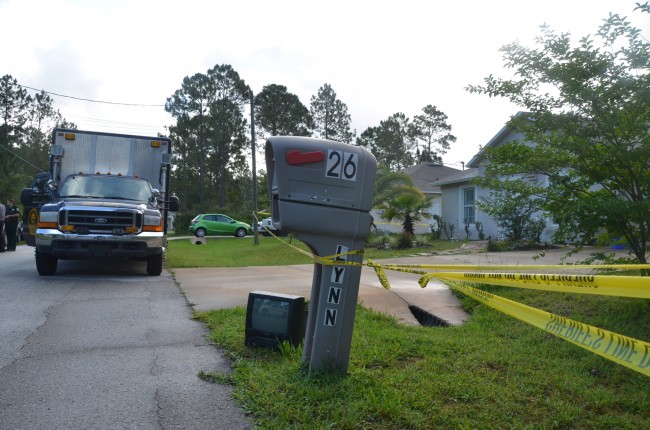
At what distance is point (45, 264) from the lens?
10500 millimetres

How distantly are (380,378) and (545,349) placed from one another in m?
1.81

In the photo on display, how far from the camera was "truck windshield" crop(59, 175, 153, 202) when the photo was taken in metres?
11.0

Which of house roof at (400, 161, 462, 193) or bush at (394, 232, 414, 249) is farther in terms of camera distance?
house roof at (400, 161, 462, 193)

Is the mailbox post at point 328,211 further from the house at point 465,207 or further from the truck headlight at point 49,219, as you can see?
the house at point 465,207

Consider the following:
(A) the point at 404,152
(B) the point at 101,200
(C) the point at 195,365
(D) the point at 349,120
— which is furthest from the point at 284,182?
(A) the point at 404,152

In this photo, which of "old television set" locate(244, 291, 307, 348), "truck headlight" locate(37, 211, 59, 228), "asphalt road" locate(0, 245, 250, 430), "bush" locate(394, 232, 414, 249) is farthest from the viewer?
"bush" locate(394, 232, 414, 249)

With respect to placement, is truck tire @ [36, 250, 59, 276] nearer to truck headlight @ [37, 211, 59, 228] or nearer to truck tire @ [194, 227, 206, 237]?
truck headlight @ [37, 211, 59, 228]

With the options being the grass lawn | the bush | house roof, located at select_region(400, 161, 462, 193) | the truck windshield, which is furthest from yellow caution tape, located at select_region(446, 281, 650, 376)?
house roof, located at select_region(400, 161, 462, 193)

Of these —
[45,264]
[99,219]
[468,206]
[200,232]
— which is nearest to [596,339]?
[99,219]

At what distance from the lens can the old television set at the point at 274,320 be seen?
501 cm

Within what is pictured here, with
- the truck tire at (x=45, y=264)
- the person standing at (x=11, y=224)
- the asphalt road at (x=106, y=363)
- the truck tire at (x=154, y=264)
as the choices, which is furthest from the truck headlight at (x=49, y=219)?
the person standing at (x=11, y=224)

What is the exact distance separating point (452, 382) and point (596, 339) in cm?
160

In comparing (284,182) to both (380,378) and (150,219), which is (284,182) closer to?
(380,378)

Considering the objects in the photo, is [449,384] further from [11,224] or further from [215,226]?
[215,226]
